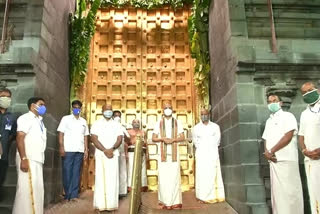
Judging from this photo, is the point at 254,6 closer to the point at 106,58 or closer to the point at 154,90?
the point at 154,90

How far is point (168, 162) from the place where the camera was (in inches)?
247

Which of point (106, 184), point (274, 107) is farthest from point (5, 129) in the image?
point (274, 107)

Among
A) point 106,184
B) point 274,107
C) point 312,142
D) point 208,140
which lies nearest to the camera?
point 312,142

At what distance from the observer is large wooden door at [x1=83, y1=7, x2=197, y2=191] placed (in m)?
8.55

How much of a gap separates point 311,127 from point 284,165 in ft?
2.21

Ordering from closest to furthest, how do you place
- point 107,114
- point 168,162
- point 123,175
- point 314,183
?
point 314,183 → point 107,114 → point 168,162 → point 123,175

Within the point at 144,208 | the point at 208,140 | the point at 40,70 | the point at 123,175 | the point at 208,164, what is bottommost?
the point at 144,208

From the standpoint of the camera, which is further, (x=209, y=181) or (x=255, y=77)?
(x=209, y=181)

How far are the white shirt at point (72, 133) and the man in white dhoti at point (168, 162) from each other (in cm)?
139

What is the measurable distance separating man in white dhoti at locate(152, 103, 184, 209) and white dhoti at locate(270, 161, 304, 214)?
180cm

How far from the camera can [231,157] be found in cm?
Result: 612

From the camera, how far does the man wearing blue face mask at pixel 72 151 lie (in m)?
6.18

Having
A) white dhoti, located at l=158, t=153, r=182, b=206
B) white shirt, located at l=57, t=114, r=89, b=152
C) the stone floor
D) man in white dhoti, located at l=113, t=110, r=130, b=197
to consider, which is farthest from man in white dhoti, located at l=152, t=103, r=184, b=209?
white shirt, located at l=57, t=114, r=89, b=152

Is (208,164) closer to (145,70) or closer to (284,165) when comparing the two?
(284,165)
